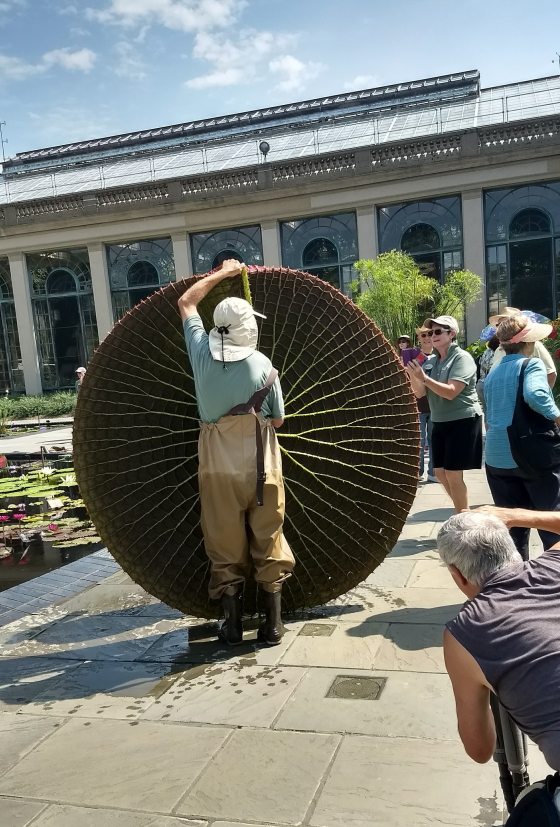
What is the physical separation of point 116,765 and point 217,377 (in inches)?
70.5

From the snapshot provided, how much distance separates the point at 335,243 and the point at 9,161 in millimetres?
20897

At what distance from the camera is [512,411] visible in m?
3.97

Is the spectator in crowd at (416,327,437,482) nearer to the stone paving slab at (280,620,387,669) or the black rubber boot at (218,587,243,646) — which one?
the stone paving slab at (280,620,387,669)

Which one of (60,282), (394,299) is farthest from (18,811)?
(60,282)

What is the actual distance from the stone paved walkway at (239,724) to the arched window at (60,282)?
83.5ft

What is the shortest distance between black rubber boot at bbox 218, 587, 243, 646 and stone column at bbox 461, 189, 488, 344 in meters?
20.6

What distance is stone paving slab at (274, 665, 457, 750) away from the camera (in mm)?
2922

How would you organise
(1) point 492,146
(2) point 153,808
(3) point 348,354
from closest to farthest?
(2) point 153,808, (3) point 348,354, (1) point 492,146

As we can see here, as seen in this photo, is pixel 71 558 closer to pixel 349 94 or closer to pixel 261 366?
pixel 261 366

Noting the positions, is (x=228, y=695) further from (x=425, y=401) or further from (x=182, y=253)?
(x=182, y=253)

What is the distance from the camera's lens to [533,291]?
2292cm

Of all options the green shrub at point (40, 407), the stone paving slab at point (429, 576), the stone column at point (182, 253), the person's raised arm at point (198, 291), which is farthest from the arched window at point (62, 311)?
the person's raised arm at point (198, 291)

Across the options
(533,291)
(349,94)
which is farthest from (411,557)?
(349,94)

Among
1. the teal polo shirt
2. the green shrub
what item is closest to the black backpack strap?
the teal polo shirt
